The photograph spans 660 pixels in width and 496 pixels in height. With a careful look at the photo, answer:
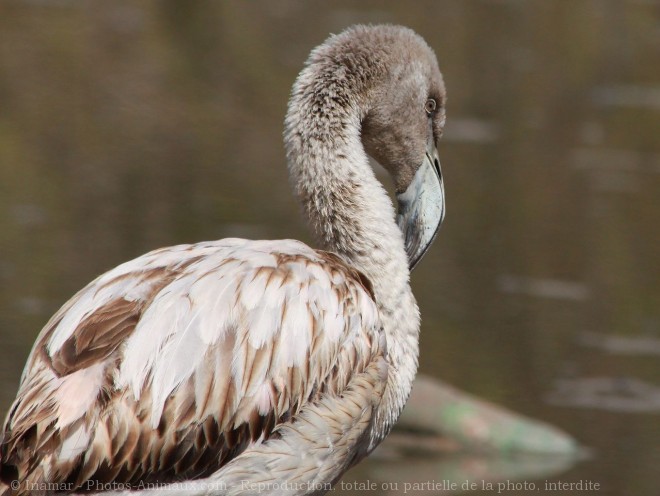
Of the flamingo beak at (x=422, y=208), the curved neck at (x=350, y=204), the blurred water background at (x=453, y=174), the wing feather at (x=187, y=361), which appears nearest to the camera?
the wing feather at (x=187, y=361)

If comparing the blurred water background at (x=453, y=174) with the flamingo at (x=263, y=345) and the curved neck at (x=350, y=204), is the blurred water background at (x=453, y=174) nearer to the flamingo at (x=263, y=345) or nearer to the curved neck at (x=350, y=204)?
the curved neck at (x=350, y=204)

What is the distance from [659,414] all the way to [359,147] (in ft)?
12.0

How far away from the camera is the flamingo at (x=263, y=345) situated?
4363 millimetres

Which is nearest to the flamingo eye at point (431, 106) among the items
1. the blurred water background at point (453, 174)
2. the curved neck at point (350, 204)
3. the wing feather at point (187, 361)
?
the curved neck at point (350, 204)

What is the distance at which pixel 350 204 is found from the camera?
5.24 metres

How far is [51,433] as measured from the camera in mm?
4293

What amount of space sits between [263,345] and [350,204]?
0.81 metres

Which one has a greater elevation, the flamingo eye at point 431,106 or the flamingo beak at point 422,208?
the flamingo eye at point 431,106

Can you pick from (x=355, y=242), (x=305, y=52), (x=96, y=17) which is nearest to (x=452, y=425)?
(x=355, y=242)

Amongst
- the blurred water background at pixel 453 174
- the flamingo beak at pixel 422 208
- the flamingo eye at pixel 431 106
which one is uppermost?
the flamingo eye at pixel 431 106

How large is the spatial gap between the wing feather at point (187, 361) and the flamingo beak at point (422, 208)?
706 mm

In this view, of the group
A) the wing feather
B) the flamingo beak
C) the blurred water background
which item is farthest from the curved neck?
the blurred water background

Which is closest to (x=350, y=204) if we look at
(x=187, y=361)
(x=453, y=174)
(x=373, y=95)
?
(x=373, y=95)

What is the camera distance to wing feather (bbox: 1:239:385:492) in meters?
4.34
